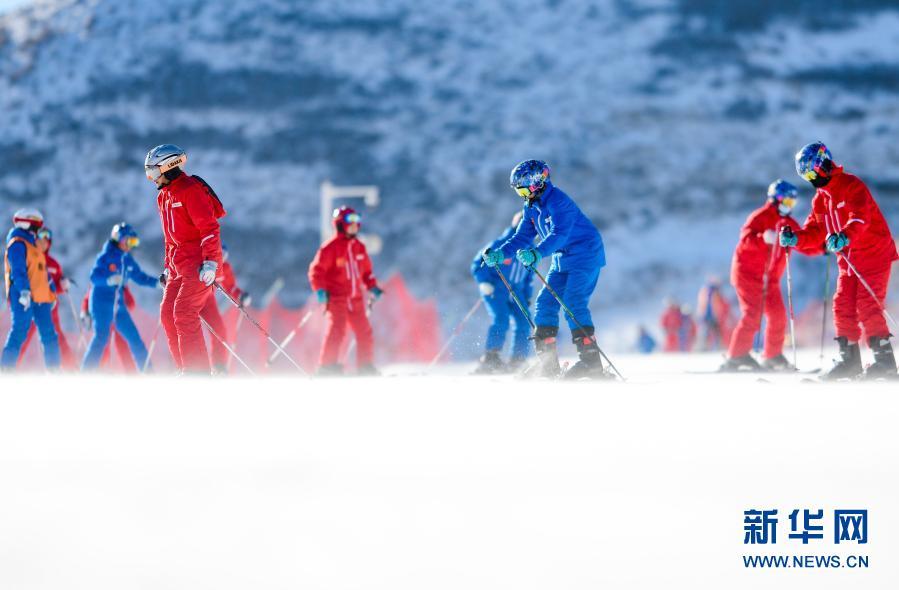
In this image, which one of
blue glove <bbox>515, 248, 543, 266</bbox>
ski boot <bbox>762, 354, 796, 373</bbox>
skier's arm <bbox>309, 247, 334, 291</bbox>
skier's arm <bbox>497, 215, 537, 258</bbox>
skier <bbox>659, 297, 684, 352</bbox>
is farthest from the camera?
skier <bbox>659, 297, 684, 352</bbox>

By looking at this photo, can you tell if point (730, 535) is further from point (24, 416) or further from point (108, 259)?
point (108, 259)

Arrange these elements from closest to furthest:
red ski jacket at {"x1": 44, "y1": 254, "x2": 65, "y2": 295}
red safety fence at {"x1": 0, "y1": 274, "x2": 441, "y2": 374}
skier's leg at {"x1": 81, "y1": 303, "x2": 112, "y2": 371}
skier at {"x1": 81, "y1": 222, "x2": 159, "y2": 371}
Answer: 1. skier at {"x1": 81, "y1": 222, "x2": 159, "y2": 371}
2. skier's leg at {"x1": 81, "y1": 303, "x2": 112, "y2": 371}
3. red ski jacket at {"x1": 44, "y1": 254, "x2": 65, "y2": 295}
4. red safety fence at {"x1": 0, "y1": 274, "x2": 441, "y2": 374}

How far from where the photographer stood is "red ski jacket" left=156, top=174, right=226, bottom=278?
7645 mm

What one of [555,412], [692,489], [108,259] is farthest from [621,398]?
[108,259]

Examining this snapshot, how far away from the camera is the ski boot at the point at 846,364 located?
25.7ft

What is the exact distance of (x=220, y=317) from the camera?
9.73 meters

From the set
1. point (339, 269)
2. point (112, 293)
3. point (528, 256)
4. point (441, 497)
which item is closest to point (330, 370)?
point (339, 269)

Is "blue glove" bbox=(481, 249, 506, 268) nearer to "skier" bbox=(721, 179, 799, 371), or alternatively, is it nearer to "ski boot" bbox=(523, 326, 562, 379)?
"ski boot" bbox=(523, 326, 562, 379)

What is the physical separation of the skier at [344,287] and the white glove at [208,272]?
11.7ft

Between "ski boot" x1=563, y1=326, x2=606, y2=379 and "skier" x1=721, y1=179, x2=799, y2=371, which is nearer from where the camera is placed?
"ski boot" x1=563, y1=326, x2=606, y2=379

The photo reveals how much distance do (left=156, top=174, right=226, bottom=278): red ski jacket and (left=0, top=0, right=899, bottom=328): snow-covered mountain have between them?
2931cm

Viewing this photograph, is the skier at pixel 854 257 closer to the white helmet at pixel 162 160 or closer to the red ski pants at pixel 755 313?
the red ski pants at pixel 755 313

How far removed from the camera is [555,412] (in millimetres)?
5086

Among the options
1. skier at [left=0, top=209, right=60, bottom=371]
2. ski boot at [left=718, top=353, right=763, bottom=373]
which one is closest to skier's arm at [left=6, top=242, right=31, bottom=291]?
skier at [left=0, top=209, right=60, bottom=371]
